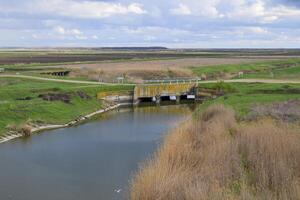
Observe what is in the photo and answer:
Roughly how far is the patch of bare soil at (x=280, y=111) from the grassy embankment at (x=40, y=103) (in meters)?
18.2

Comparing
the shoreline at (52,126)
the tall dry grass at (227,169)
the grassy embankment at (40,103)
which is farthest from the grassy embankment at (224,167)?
the grassy embankment at (40,103)

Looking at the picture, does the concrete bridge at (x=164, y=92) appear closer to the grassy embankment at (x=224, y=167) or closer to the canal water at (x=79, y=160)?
the canal water at (x=79, y=160)

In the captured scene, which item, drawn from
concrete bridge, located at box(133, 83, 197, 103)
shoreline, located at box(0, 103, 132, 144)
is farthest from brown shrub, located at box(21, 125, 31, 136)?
concrete bridge, located at box(133, 83, 197, 103)

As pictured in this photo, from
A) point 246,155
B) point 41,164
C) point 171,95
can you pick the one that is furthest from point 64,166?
point 171,95

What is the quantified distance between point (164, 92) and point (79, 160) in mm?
38950

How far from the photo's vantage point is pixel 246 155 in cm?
2189

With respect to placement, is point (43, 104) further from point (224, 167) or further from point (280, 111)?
point (224, 167)

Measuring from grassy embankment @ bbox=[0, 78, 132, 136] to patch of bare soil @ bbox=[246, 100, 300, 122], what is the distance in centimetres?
1824

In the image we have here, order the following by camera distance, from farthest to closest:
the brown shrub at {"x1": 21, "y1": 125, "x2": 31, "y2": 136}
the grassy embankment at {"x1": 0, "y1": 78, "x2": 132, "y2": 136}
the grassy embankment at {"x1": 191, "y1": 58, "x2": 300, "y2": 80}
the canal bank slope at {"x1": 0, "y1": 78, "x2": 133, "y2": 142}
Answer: the grassy embankment at {"x1": 191, "y1": 58, "x2": 300, "y2": 80} < the grassy embankment at {"x1": 0, "y1": 78, "x2": 132, "y2": 136} < the canal bank slope at {"x1": 0, "y1": 78, "x2": 133, "y2": 142} < the brown shrub at {"x1": 21, "y1": 125, "x2": 31, "y2": 136}

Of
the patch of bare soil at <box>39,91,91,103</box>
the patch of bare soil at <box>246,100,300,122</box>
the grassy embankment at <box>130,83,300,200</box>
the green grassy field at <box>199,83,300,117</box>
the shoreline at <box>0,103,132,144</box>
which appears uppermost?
the grassy embankment at <box>130,83,300,200</box>

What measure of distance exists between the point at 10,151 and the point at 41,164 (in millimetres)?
5307

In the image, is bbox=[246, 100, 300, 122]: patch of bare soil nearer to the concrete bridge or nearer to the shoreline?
the shoreline

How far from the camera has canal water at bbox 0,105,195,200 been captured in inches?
1002

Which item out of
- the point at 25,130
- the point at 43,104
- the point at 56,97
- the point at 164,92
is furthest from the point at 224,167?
the point at 164,92
